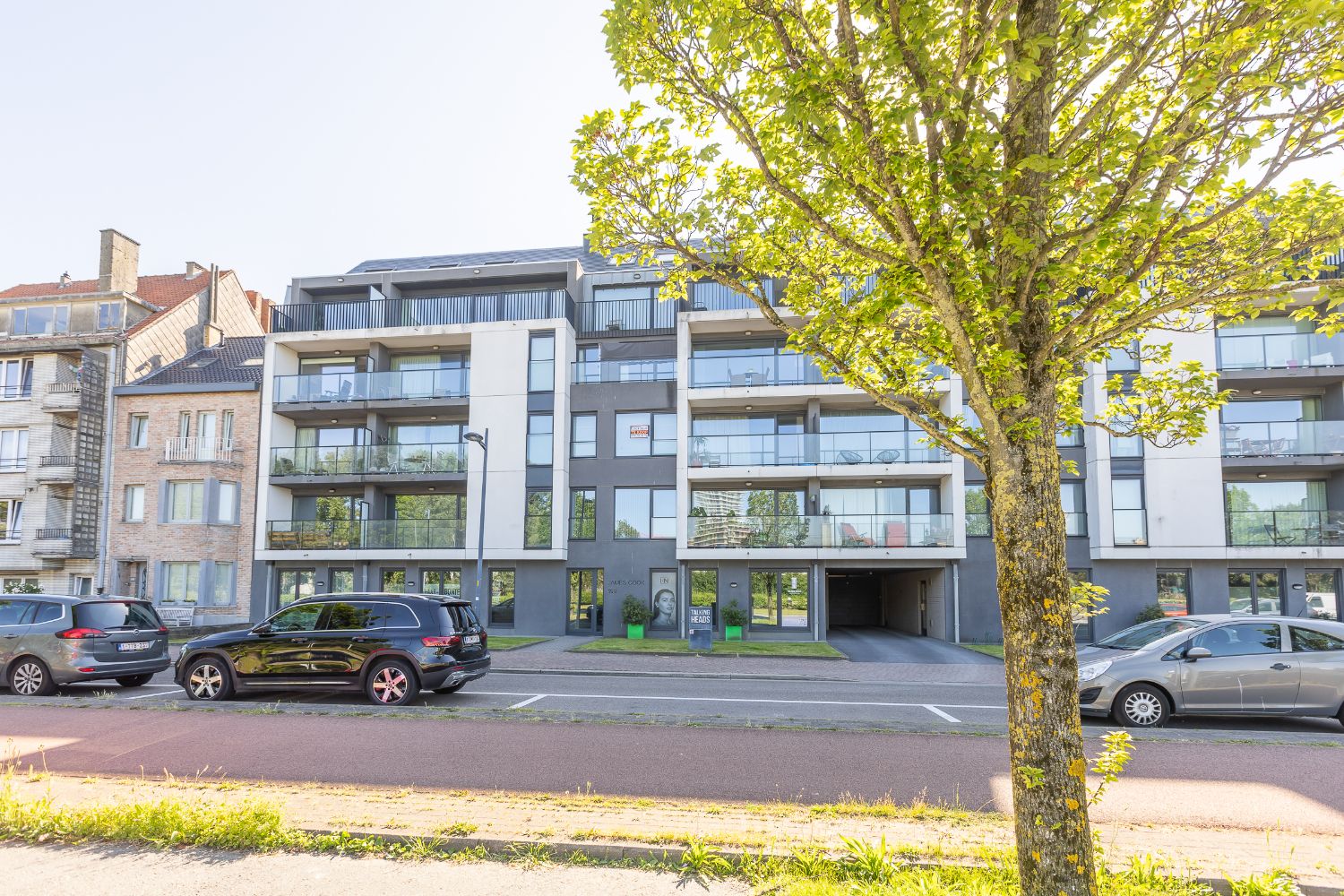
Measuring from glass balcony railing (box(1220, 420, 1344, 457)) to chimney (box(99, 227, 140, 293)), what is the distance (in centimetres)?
3955

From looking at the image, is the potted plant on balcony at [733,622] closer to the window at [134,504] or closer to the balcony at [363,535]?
the balcony at [363,535]

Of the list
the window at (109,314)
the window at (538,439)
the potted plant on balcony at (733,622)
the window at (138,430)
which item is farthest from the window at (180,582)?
the potted plant on balcony at (733,622)

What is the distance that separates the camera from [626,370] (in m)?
26.4

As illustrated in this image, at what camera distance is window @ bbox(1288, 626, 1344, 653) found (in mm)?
10344

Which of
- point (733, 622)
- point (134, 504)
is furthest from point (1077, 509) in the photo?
point (134, 504)

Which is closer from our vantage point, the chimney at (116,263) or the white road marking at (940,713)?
the white road marking at (940,713)

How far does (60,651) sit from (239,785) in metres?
8.24

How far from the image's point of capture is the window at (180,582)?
90.3 ft

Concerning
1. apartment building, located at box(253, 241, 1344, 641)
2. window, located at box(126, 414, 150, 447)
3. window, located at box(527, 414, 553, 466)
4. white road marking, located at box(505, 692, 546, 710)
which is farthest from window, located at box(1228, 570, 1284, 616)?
Answer: window, located at box(126, 414, 150, 447)

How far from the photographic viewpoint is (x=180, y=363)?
31547mm

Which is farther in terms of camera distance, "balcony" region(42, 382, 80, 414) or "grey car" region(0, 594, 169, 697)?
"balcony" region(42, 382, 80, 414)

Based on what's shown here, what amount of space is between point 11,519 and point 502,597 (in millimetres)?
19244

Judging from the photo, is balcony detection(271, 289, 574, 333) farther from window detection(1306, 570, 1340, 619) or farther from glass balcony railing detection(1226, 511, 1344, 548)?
window detection(1306, 570, 1340, 619)

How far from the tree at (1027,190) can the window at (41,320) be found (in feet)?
116
